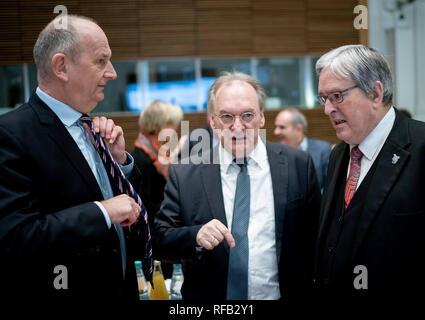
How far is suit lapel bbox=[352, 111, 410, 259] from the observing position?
4.79 ft

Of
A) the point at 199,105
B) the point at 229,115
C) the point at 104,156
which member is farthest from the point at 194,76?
the point at 104,156

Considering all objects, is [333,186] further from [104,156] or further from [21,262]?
[21,262]

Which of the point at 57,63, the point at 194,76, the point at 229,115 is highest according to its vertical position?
the point at 194,76

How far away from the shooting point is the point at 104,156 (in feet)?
4.66

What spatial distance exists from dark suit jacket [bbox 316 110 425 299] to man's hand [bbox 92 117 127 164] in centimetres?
93

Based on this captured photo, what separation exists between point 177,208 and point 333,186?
0.72 meters

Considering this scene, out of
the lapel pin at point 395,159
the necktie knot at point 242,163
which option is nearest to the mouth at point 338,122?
the lapel pin at point 395,159

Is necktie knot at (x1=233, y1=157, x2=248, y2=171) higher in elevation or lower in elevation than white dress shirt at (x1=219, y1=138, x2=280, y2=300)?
higher

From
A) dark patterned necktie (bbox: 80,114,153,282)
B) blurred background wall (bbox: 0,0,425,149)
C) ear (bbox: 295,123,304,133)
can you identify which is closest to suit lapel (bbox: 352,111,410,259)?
dark patterned necktie (bbox: 80,114,153,282)

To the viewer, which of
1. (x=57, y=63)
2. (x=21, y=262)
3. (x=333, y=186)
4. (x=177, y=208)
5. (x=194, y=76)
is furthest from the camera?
(x=194, y=76)

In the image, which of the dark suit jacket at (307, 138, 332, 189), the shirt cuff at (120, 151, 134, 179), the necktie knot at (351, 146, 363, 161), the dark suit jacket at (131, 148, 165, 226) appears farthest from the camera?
the dark suit jacket at (307, 138, 332, 189)

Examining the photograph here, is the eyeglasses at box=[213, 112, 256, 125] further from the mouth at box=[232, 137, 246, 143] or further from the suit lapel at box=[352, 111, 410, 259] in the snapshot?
the suit lapel at box=[352, 111, 410, 259]

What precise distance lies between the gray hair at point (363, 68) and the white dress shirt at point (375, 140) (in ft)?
0.24

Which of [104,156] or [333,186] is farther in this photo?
[333,186]
